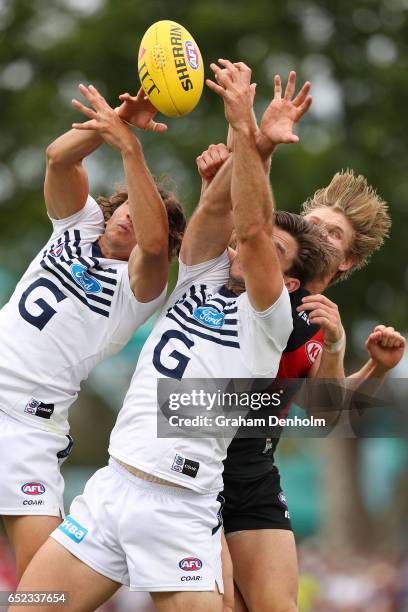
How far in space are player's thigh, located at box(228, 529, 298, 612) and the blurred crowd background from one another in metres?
10.4

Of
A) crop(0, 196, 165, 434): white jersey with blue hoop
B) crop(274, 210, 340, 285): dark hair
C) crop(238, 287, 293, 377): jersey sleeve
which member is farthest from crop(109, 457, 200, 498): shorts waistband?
crop(274, 210, 340, 285): dark hair

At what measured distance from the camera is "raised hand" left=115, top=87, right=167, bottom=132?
5.97 metres

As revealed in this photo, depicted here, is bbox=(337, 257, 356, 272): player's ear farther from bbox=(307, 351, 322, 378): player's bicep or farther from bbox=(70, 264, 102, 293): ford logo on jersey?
bbox=(70, 264, 102, 293): ford logo on jersey

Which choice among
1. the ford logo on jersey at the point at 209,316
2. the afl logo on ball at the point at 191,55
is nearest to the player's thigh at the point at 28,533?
the ford logo on jersey at the point at 209,316

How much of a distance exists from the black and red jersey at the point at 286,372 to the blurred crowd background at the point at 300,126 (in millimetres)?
10273

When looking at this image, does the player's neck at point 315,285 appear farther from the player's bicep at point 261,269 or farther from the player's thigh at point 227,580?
the player's thigh at point 227,580

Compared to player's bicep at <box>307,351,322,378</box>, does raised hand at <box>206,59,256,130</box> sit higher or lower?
higher

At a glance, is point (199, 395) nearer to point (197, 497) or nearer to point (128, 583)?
point (197, 497)

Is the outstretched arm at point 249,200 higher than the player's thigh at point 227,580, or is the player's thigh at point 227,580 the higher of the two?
the outstretched arm at point 249,200

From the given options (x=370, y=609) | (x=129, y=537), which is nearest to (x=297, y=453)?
(x=370, y=609)

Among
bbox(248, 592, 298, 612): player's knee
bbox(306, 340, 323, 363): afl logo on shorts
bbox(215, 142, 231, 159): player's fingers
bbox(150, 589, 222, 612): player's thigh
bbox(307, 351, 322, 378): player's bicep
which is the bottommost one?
bbox(248, 592, 298, 612): player's knee

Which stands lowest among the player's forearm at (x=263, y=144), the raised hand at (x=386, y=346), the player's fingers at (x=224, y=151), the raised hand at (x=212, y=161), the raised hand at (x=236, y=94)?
the raised hand at (x=386, y=346)

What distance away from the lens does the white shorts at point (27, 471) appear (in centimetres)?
603

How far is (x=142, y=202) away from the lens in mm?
5652
